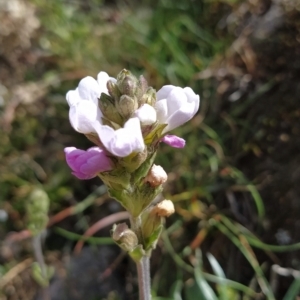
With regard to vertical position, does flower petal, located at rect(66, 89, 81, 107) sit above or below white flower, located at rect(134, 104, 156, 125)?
above

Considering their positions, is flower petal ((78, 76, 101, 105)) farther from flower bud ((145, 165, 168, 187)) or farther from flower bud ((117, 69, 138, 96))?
flower bud ((145, 165, 168, 187))

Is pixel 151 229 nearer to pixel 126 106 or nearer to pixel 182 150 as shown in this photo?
pixel 126 106

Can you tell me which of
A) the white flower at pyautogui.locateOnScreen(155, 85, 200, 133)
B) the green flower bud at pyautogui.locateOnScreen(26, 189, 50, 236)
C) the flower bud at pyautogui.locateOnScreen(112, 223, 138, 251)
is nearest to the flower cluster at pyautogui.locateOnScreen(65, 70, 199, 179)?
the white flower at pyautogui.locateOnScreen(155, 85, 200, 133)

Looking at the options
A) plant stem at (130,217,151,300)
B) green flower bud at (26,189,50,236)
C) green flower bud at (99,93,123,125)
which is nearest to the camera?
green flower bud at (99,93,123,125)

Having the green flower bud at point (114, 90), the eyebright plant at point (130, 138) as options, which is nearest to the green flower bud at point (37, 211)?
the eyebright plant at point (130, 138)

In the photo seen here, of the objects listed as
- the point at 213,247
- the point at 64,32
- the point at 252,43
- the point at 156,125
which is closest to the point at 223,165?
the point at 213,247
